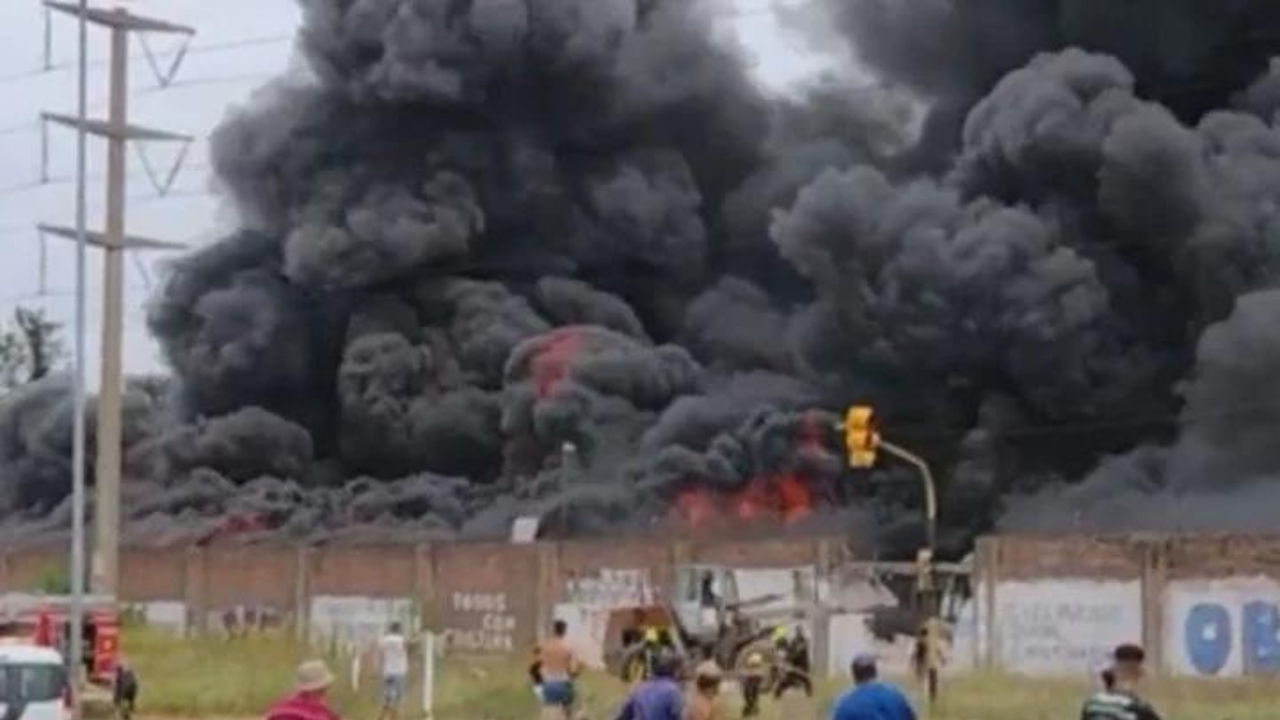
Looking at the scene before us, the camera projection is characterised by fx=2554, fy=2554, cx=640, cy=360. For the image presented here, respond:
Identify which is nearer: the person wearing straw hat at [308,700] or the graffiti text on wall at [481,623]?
the person wearing straw hat at [308,700]

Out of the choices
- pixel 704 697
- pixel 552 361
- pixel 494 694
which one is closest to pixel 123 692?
pixel 494 694

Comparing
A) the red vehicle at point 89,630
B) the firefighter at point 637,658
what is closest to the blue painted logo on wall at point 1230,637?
the firefighter at point 637,658

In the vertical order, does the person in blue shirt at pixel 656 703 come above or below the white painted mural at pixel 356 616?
above

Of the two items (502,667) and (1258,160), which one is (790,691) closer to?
(502,667)

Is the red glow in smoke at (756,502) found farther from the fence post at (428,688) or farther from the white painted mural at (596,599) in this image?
the fence post at (428,688)

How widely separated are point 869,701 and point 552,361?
5170cm

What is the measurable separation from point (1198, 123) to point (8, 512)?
3692cm

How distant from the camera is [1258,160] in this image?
59.7 meters

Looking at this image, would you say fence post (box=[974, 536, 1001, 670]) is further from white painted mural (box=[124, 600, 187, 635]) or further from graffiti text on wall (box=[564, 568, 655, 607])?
white painted mural (box=[124, 600, 187, 635])

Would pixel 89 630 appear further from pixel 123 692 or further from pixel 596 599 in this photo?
pixel 596 599

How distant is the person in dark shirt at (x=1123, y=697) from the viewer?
13.0 m

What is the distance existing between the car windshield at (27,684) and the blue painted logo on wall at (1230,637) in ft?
67.6

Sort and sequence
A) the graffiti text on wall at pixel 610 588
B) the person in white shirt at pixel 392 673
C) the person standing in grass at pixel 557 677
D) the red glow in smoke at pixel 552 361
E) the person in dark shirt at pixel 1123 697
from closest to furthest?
the person in dark shirt at pixel 1123 697
the person standing in grass at pixel 557 677
the person in white shirt at pixel 392 673
the graffiti text on wall at pixel 610 588
the red glow in smoke at pixel 552 361

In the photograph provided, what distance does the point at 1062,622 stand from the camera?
140 ft
